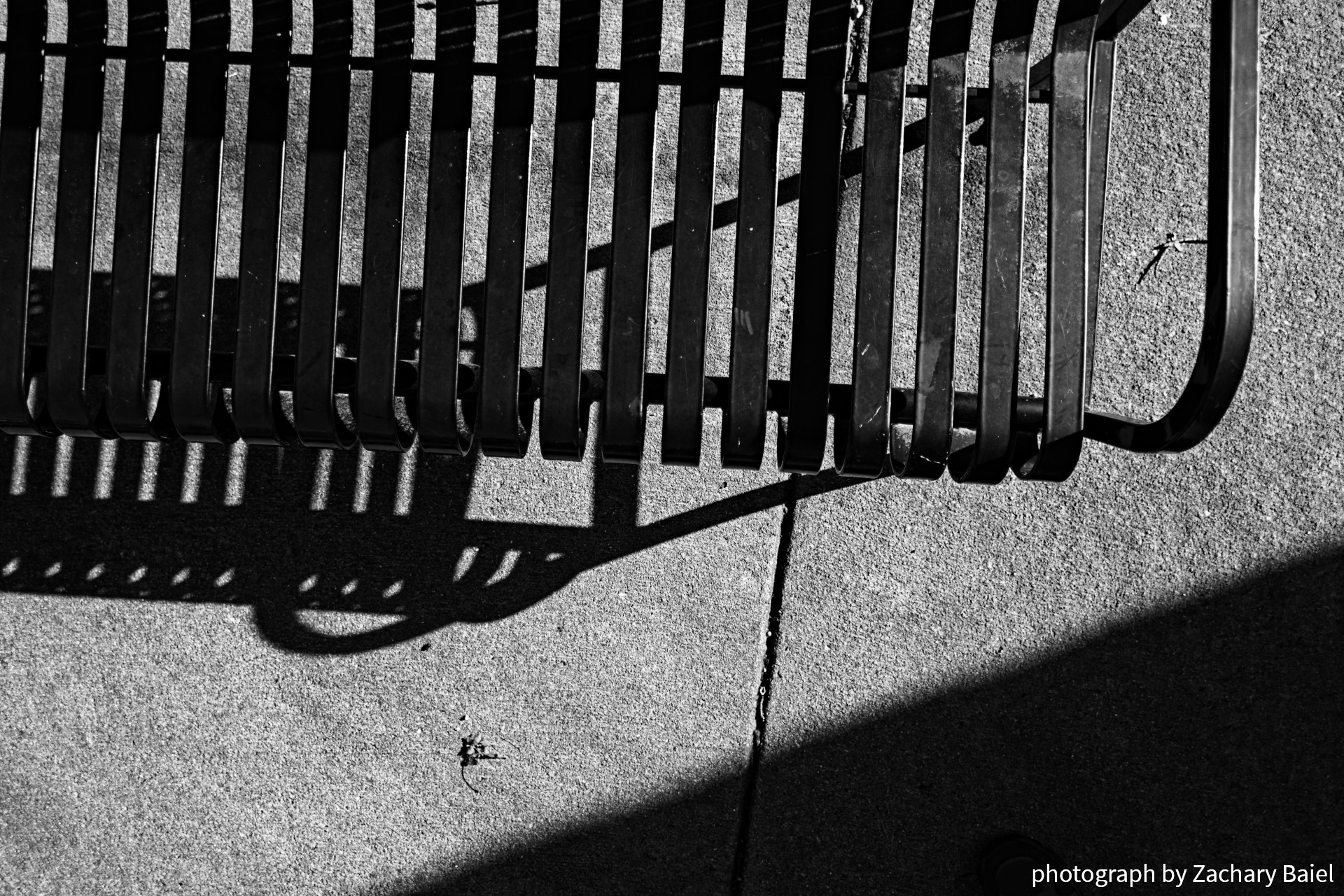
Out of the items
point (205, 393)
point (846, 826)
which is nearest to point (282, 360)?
point (205, 393)

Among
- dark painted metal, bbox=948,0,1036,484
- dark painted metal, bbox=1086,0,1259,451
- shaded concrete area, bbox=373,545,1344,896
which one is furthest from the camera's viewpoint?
shaded concrete area, bbox=373,545,1344,896

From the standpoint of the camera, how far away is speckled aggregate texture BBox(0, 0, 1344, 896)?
2598mm

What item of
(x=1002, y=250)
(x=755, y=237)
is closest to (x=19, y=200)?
(x=755, y=237)

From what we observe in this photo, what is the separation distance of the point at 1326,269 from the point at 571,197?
1992 millimetres

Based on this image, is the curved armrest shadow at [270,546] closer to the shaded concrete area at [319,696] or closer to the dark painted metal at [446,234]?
the shaded concrete area at [319,696]

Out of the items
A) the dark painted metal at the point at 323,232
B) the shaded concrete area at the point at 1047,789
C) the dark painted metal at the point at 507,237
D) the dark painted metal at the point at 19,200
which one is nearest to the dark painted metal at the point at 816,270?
the dark painted metal at the point at 507,237

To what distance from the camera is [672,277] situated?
186cm

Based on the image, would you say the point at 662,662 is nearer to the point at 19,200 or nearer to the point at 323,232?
the point at 323,232

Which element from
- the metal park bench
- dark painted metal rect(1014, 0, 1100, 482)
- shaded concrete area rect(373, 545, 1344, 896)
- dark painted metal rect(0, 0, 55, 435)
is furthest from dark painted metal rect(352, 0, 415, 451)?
shaded concrete area rect(373, 545, 1344, 896)

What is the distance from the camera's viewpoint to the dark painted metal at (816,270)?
186cm

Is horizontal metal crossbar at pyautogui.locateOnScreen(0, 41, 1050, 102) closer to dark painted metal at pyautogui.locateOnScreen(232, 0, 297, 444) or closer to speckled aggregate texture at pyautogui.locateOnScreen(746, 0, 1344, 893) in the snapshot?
dark painted metal at pyautogui.locateOnScreen(232, 0, 297, 444)

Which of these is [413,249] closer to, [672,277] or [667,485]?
[667,485]

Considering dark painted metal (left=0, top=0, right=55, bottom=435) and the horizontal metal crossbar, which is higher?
the horizontal metal crossbar

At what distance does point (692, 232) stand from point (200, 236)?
891 mm
